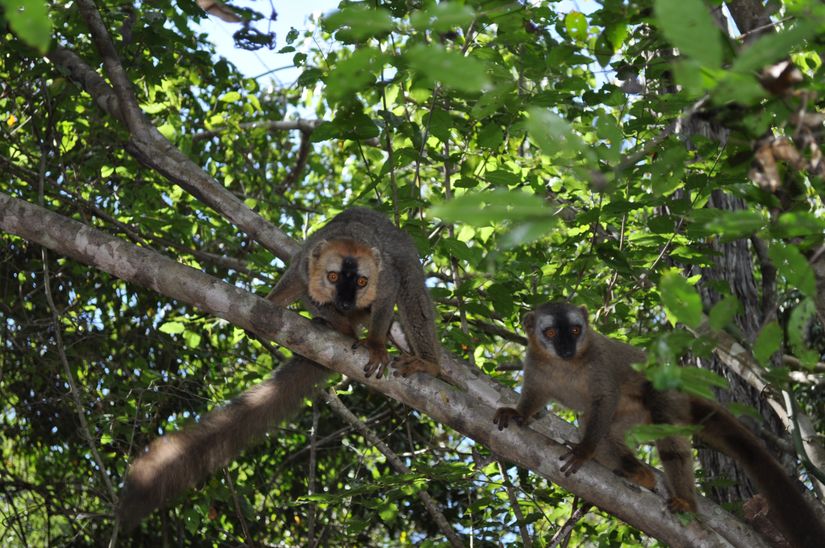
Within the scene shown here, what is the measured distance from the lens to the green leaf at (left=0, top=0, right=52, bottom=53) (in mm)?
1747

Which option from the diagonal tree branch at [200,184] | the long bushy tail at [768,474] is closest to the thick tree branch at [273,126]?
the diagonal tree branch at [200,184]

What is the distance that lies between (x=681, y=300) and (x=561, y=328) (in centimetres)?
346

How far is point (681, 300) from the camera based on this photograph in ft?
8.10

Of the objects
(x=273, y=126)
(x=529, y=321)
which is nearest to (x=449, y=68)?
(x=529, y=321)

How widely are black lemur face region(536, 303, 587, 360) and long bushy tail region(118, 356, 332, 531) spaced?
1652 millimetres

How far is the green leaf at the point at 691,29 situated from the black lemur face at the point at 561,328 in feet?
13.2

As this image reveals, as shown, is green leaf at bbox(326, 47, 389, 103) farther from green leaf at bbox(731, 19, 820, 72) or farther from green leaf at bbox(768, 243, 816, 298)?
green leaf at bbox(768, 243, 816, 298)

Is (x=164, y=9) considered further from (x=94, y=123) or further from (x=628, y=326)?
(x=628, y=326)

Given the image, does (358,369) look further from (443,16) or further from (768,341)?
(443,16)

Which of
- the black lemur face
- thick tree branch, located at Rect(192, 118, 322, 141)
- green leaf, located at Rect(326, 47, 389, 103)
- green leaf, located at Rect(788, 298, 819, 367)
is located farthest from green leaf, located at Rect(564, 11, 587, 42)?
thick tree branch, located at Rect(192, 118, 322, 141)

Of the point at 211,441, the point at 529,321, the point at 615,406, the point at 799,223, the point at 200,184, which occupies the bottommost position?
the point at 799,223

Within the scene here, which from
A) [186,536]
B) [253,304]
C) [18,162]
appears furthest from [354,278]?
[18,162]

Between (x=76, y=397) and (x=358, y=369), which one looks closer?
(x=358, y=369)

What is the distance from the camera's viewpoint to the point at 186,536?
8758 millimetres
